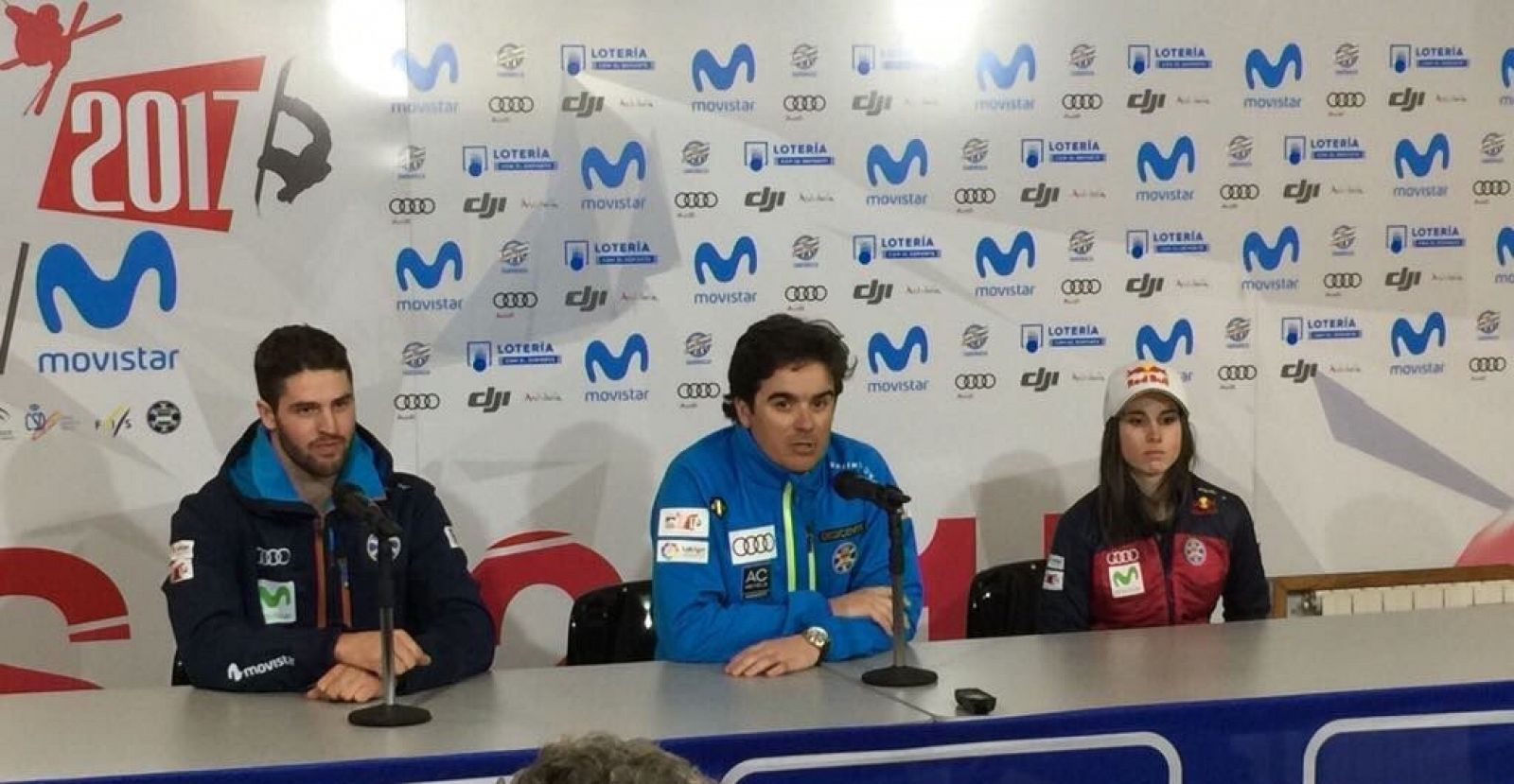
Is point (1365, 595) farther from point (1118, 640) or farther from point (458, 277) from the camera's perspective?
point (458, 277)

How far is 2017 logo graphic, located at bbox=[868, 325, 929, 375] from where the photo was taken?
4742 mm

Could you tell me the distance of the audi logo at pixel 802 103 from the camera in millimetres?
4648

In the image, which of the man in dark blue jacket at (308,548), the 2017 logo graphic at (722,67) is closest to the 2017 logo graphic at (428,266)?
the 2017 logo graphic at (722,67)

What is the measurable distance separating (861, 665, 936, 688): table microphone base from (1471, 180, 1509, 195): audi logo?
3.06 metres

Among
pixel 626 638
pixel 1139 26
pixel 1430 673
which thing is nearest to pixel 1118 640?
pixel 1430 673

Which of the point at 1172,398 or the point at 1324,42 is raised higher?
the point at 1324,42

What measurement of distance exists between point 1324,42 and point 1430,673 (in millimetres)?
2599

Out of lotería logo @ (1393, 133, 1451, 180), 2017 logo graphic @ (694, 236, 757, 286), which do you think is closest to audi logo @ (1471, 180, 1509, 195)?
lotería logo @ (1393, 133, 1451, 180)

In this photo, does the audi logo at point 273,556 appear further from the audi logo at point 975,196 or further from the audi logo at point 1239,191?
the audi logo at point 1239,191

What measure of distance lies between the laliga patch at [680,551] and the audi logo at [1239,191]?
243 cm

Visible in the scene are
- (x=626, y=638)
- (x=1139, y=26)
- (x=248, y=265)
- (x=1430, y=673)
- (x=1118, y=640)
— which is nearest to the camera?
(x=1430, y=673)

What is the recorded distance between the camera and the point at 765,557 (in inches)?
129

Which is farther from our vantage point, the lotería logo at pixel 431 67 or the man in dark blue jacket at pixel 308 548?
the lotería logo at pixel 431 67

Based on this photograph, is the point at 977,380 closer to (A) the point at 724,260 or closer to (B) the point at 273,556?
(A) the point at 724,260
